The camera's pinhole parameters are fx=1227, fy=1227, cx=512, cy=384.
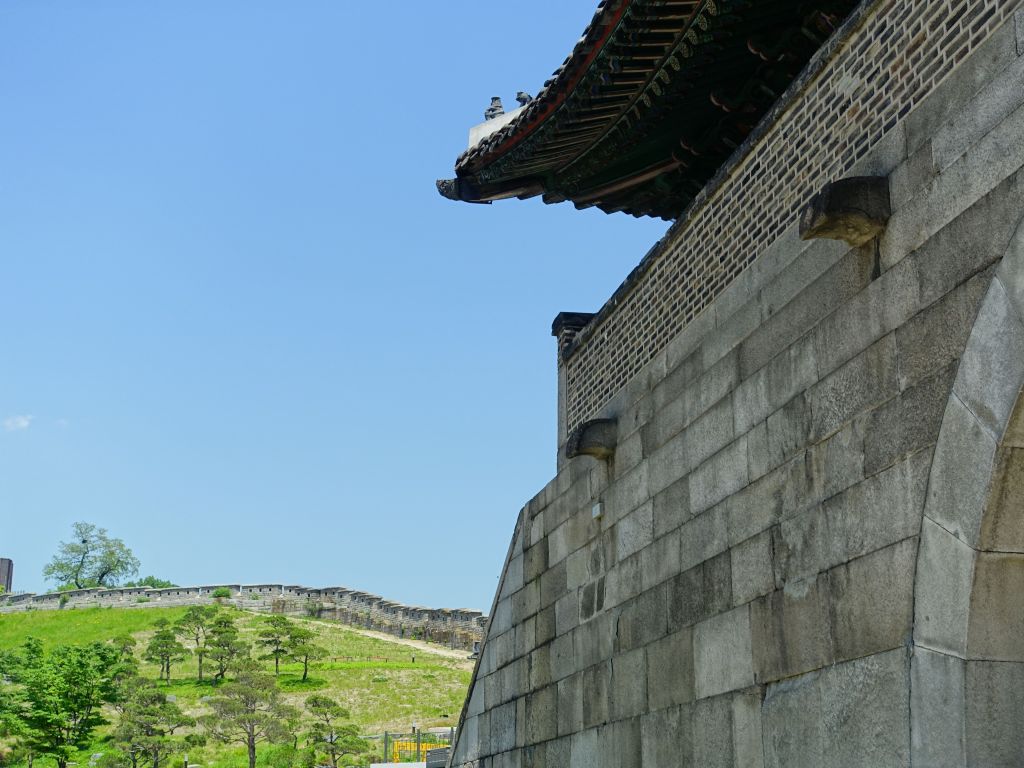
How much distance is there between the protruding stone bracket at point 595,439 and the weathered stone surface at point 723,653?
1922 mm

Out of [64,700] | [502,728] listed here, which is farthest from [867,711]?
[64,700]

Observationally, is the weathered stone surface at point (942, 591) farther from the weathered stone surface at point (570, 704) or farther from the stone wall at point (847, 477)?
the weathered stone surface at point (570, 704)

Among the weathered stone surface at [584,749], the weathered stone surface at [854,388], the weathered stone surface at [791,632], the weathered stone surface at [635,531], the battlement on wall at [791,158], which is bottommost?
the weathered stone surface at [584,749]

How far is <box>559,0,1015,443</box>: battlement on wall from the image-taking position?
16.6 ft

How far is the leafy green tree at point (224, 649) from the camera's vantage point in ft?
183

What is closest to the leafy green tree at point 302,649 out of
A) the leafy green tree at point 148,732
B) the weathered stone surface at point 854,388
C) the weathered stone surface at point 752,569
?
the leafy green tree at point 148,732

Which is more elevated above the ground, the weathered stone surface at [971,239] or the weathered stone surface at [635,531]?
the weathered stone surface at [971,239]

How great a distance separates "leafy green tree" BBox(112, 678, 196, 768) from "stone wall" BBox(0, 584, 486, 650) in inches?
1072

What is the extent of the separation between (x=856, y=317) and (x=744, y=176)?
185 centimetres

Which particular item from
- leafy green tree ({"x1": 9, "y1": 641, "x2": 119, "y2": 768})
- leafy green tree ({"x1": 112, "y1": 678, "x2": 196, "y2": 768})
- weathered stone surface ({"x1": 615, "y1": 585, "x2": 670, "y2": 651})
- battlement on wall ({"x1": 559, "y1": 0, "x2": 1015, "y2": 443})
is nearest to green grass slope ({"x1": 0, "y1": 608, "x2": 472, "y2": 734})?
leafy green tree ({"x1": 9, "y1": 641, "x2": 119, "y2": 768})

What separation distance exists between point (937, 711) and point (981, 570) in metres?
0.51

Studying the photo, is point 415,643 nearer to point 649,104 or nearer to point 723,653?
point 649,104

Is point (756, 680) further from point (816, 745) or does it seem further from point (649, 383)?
point (649, 383)

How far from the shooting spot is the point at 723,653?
5992 millimetres
